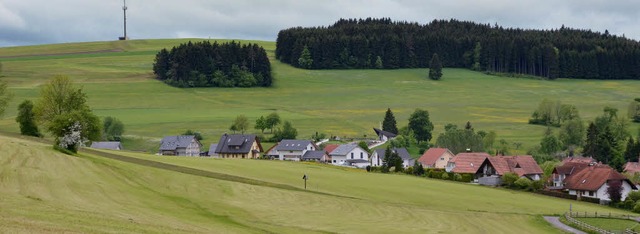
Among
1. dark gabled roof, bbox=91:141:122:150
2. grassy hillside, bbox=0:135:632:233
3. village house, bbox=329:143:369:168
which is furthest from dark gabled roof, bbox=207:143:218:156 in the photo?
grassy hillside, bbox=0:135:632:233

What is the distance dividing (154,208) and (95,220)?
35.0 feet

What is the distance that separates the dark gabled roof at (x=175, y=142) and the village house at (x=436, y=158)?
124 feet

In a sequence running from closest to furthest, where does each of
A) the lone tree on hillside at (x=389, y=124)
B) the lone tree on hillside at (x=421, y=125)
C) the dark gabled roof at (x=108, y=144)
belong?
1. the dark gabled roof at (x=108, y=144)
2. the lone tree on hillside at (x=421, y=125)
3. the lone tree on hillside at (x=389, y=124)

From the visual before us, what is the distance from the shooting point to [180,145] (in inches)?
5037

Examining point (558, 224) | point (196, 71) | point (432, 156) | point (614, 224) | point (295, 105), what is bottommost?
point (432, 156)

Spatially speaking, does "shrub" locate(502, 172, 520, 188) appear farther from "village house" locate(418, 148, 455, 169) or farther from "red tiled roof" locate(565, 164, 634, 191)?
"village house" locate(418, 148, 455, 169)

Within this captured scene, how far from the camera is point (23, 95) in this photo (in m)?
164

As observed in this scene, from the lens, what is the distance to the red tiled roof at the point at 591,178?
90794mm

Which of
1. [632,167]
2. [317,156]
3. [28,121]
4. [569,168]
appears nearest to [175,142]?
[317,156]

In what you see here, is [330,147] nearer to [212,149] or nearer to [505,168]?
[212,149]

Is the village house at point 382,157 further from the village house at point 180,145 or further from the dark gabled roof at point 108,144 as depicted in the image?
the dark gabled roof at point 108,144

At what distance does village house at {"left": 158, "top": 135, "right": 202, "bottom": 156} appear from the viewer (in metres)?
126

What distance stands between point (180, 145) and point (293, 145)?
739 inches

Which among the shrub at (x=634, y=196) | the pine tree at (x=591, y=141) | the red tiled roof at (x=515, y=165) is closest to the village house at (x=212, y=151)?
the red tiled roof at (x=515, y=165)
